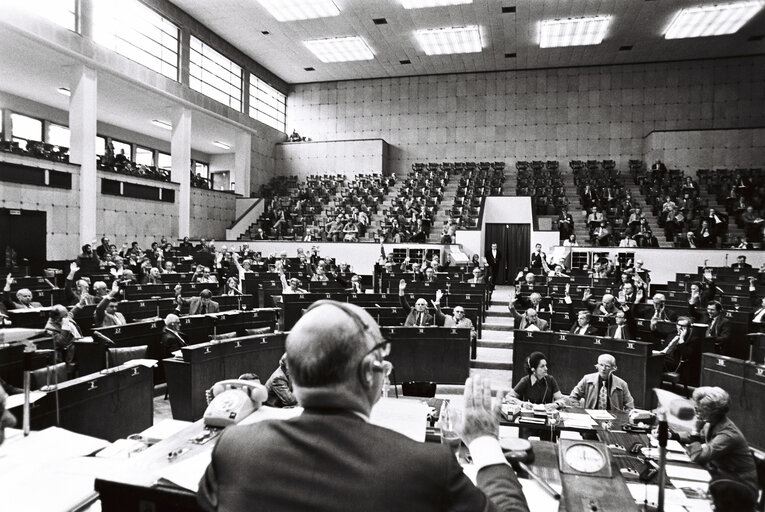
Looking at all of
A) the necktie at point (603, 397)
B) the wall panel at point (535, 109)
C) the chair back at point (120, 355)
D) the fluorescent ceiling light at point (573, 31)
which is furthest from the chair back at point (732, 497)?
the wall panel at point (535, 109)

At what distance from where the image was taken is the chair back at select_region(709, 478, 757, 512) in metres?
1.89

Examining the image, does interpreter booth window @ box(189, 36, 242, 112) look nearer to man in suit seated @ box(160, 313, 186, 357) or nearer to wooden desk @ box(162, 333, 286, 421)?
man in suit seated @ box(160, 313, 186, 357)

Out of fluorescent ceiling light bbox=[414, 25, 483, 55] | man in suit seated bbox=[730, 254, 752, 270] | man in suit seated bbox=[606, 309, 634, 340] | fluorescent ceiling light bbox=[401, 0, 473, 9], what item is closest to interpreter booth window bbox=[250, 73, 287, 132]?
fluorescent ceiling light bbox=[414, 25, 483, 55]

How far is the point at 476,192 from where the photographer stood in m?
23.5

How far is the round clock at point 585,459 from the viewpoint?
83.6 inches

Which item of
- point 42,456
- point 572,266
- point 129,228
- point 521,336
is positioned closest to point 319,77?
point 129,228

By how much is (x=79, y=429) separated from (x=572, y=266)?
17.1m

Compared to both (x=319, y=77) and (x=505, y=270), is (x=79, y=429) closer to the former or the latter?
(x=505, y=270)

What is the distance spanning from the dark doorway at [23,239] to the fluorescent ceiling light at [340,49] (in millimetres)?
14488

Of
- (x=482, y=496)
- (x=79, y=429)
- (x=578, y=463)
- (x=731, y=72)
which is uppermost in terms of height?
(x=731, y=72)

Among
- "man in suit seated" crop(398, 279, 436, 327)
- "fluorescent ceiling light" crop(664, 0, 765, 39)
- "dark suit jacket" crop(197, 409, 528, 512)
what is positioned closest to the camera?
"dark suit jacket" crop(197, 409, 528, 512)

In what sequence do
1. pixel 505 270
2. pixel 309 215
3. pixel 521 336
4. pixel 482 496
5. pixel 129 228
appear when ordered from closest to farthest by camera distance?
pixel 482 496
pixel 521 336
pixel 129 228
pixel 505 270
pixel 309 215

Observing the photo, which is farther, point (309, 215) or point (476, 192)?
point (309, 215)

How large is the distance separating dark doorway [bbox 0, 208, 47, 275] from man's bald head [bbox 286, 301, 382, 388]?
17.8m
